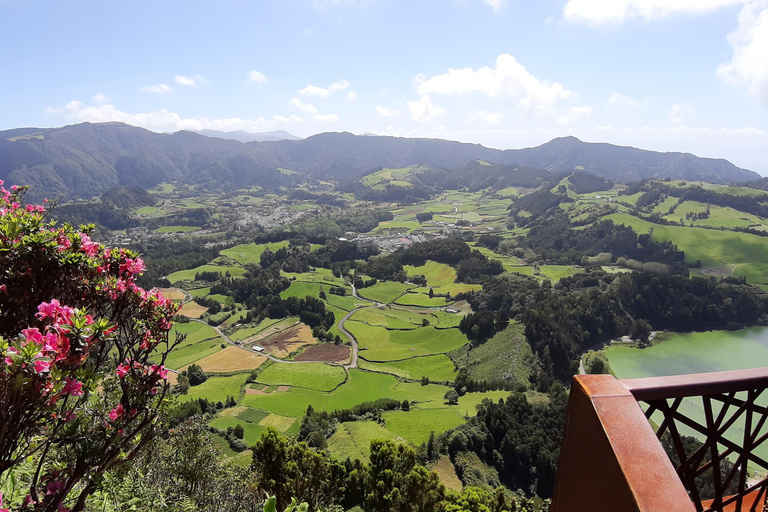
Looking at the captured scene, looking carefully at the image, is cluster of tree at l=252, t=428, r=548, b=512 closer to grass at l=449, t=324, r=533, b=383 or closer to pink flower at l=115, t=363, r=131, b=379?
pink flower at l=115, t=363, r=131, b=379

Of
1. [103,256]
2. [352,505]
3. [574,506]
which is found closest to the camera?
[574,506]

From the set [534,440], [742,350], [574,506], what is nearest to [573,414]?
[574,506]

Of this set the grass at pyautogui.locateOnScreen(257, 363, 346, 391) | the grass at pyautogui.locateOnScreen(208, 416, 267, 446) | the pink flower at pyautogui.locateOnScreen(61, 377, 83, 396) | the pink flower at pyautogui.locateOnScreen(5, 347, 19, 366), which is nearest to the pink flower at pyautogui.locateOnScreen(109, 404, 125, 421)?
the pink flower at pyautogui.locateOnScreen(61, 377, 83, 396)

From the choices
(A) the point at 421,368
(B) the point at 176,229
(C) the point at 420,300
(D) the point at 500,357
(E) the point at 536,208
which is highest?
(E) the point at 536,208

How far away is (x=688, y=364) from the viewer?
221ft

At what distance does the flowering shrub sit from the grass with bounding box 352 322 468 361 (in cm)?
6323

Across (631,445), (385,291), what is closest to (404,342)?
(385,291)

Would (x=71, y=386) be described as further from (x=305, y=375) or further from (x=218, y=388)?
(x=305, y=375)

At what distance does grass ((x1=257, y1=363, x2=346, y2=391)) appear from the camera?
194 ft

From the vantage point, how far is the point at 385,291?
10125cm

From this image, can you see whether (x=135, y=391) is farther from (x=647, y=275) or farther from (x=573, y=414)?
(x=647, y=275)

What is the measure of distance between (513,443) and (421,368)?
23990 millimetres

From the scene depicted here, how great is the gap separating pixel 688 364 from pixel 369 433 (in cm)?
5872

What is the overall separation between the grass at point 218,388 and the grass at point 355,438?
64.7ft
